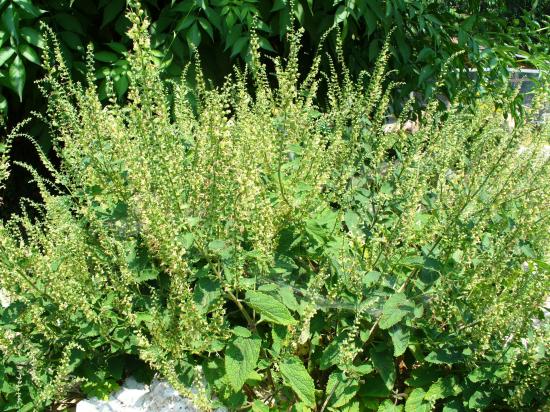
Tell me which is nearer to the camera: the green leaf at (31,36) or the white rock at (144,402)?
the white rock at (144,402)

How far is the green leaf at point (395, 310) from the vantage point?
223cm

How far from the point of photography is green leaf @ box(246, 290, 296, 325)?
2125mm

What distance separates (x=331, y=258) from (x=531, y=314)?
33.1 inches

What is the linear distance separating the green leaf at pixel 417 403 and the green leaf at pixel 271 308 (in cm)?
67

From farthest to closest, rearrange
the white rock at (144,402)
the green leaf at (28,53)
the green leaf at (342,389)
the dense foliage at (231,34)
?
the dense foliage at (231,34) → the green leaf at (28,53) → the white rock at (144,402) → the green leaf at (342,389)

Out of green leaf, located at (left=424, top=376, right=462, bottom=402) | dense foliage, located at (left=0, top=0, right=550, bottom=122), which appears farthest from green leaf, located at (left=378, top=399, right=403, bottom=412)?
dense foliage, located at (left=0, top=0, right=550, bottom=122)

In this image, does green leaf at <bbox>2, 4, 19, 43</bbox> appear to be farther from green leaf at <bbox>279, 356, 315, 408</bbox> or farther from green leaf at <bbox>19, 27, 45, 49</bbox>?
green leaf at <bbox>279, 356, 315, 408</bbox>

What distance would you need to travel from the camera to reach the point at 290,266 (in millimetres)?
2453

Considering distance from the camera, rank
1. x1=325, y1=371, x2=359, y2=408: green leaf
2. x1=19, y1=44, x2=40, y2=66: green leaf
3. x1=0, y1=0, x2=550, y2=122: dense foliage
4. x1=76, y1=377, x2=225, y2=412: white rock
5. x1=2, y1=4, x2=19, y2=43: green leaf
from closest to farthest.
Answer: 1. x1=325, y1=371, x2=359, y2=408: green leaf
2. x1=76, y1=377, x2=225, y2=412: white rock
3. x1=2, y1=4, x2=19, y2=43: green leaf
4. x1=19, y1=44, x2=40, y2=66: green leaf
5. x1=0, y1=0, x2=550, y2=122: dense foliage

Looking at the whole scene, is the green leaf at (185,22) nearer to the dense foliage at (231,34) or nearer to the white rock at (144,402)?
the dense foliage at (231,34)

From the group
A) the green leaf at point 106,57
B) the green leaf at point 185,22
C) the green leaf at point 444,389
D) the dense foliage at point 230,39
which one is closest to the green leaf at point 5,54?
the dense foliage at point 230,39

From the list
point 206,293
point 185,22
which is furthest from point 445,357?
point 185,22

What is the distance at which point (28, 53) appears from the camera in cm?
338

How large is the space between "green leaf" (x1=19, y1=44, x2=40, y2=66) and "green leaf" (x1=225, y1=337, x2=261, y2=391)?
2208 millimetres
